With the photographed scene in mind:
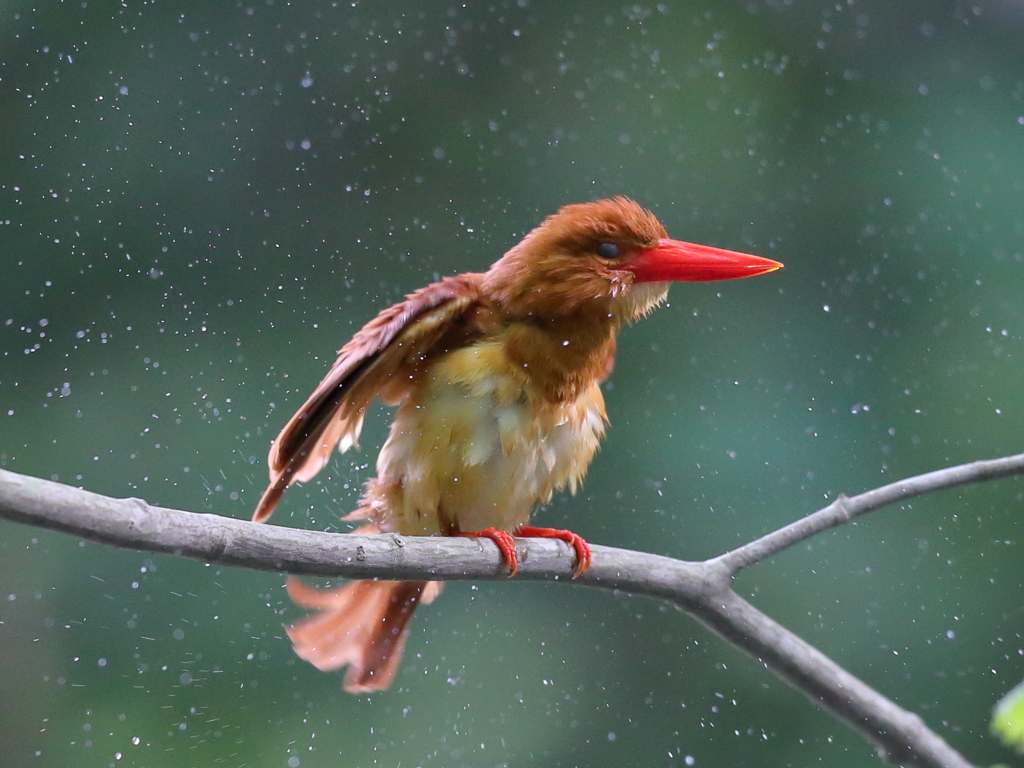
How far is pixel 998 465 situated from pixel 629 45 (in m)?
1.21

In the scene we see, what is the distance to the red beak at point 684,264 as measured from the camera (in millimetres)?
1024

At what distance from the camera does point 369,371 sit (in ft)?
3.15

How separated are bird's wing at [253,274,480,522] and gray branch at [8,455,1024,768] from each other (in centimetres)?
18

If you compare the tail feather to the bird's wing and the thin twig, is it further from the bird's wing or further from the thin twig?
the thin twig

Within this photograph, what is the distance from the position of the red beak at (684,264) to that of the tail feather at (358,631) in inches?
16.6

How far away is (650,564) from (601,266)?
291 millimetres

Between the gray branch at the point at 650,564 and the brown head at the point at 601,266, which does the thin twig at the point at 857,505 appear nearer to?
the gray branch at the point at 650,564

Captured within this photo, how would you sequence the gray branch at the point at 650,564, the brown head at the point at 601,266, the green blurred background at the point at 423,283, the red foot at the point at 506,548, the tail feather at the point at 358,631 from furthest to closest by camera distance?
the green blurred background at the point at 423,283 < the tail feather at the point at 358,631 < the brown head at the point at 601,266 < the red foot at the point at 506,548 < the gray branch at the point at 650,564

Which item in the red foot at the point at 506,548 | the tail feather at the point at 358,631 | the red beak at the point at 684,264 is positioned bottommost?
the tail feather at the point at 358,631

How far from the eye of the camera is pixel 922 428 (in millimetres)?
1903

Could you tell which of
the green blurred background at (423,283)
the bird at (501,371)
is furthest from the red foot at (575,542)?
the green blurred background at (423,283)

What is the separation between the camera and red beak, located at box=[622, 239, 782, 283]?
102 cm

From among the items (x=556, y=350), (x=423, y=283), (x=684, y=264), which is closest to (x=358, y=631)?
(x=556, y=350)

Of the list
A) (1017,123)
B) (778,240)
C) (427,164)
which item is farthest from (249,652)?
(1017,123)
